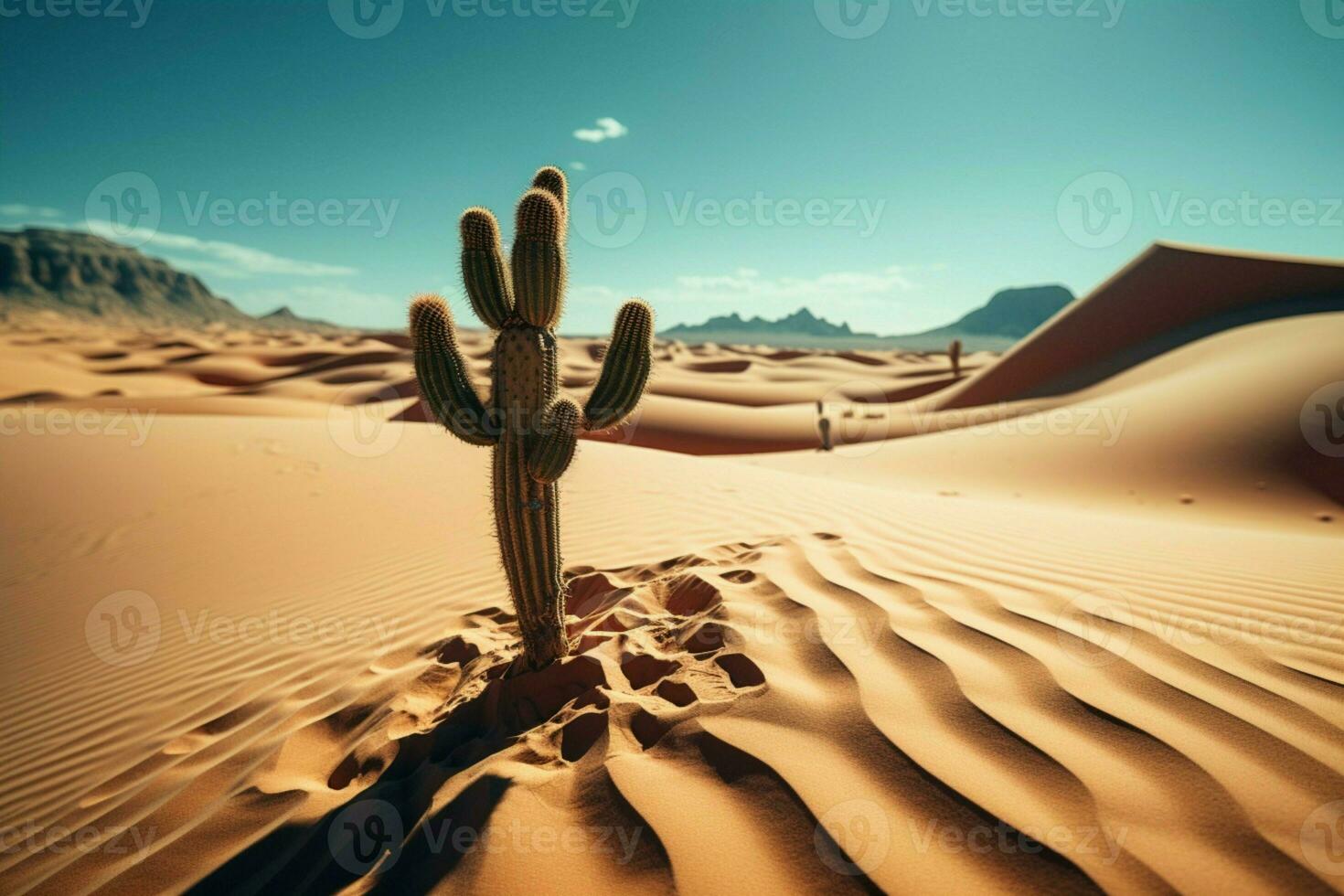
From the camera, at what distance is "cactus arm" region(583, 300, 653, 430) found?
3.15m

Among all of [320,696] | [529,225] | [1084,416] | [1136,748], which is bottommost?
[320,696]

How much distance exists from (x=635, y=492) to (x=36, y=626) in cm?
517

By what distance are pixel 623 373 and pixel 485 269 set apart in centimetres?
89

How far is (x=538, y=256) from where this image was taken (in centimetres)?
282

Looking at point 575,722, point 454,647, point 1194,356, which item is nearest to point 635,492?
point 454,647

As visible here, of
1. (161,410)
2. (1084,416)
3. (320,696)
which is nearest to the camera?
(320,696)

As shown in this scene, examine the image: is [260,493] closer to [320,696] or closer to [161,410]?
[320,696]

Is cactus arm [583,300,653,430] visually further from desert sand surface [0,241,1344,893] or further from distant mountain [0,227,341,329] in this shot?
distant mountain [0,227,341,329]

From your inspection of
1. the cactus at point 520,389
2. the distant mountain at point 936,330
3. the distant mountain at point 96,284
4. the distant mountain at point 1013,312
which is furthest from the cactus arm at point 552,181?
the distant mountain at point 1013,312

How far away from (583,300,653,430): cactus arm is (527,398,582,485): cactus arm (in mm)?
334

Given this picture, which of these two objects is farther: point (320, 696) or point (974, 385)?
point (974, 385)

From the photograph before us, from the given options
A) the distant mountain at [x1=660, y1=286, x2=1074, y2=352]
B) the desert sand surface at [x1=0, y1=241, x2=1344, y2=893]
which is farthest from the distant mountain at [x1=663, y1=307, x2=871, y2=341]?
the desert sand surface at [x1=0, y1=241, x2=1344, y2=893]

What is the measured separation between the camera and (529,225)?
9.27ft

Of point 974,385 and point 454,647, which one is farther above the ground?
point 974,385
